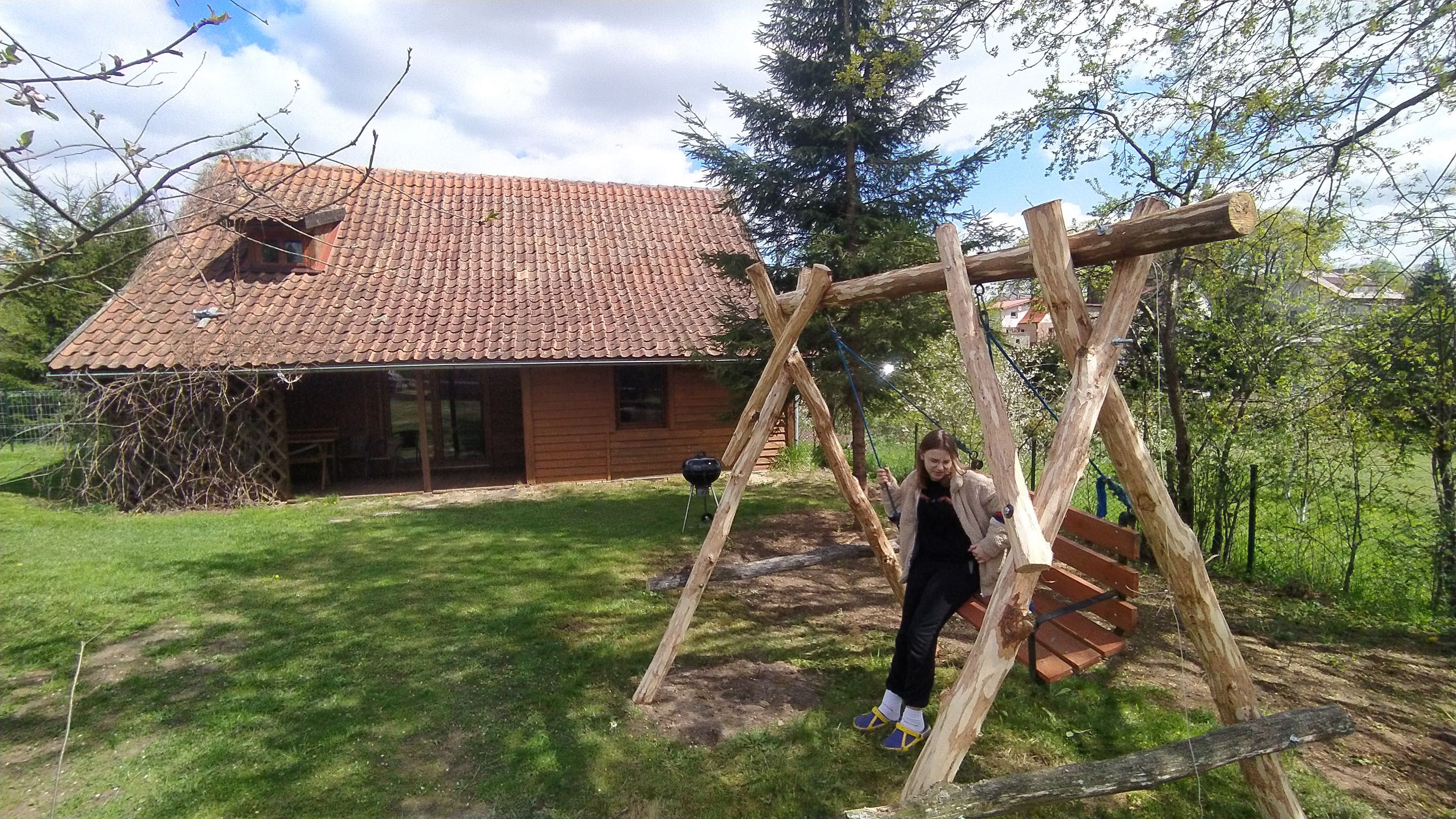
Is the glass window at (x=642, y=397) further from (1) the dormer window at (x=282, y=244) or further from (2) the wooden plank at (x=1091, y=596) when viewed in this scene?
(2) the wooden plank at (x=1091, y=596)

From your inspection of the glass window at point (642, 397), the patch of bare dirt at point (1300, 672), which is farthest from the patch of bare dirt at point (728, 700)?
the glass window at point (642, 397)

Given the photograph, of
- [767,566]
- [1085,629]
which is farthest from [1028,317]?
[1085,629]

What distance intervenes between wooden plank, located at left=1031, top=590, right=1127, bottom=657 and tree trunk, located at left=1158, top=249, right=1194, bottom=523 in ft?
8.92

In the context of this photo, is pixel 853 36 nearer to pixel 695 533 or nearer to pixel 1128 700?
pixel 695 533

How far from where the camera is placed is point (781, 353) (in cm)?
439

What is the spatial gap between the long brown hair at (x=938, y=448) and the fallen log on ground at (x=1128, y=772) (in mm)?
1467

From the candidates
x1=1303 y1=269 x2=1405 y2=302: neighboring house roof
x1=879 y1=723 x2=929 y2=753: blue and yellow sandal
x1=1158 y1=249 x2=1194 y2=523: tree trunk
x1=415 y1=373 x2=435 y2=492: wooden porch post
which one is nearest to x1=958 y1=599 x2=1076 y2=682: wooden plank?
x1=879 y1=723 x2=929 y2=753: blue and yellow sandal

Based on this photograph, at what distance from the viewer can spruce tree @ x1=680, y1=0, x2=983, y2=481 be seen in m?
7.27

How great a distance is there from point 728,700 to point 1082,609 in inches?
82.1

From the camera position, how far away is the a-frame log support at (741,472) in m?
4.18

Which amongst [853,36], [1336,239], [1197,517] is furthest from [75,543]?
[1336,239]

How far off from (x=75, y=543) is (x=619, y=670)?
756 cm

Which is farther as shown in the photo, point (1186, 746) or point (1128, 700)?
point (1128, 700)

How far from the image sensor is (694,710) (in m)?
4.08
